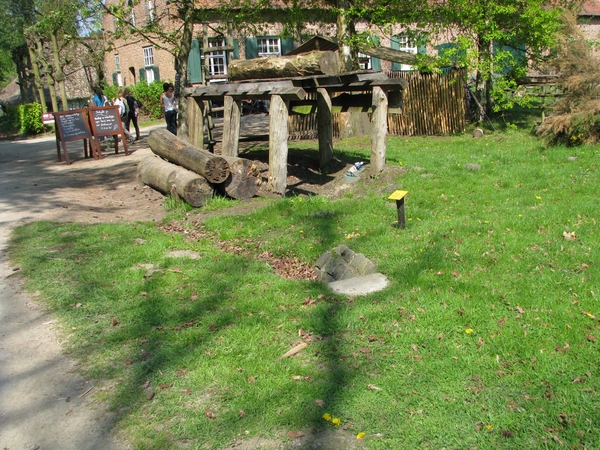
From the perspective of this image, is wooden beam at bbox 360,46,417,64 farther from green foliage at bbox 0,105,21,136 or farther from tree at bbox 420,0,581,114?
green foliage at bbox 0,105,21,136

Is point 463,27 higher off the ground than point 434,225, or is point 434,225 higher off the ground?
point 463,27

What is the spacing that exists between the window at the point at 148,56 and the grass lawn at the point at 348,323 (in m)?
23.4

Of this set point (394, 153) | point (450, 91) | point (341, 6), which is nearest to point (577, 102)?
point (394, 153)

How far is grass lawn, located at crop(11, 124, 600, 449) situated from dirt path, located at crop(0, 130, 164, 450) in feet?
0.51

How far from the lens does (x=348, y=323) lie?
489 cm

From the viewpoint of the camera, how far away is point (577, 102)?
11.9m

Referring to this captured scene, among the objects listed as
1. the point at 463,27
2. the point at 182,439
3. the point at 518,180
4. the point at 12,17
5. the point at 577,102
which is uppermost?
the point at 12,17

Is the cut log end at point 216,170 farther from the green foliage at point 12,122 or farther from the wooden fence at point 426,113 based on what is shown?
the green foliage at point 12,122

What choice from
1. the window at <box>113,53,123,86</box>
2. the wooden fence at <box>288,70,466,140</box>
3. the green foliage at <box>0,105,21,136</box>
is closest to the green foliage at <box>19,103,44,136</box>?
the green foliage at <box>0,105,21,136</box>

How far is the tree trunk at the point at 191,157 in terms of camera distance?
9.26 metres

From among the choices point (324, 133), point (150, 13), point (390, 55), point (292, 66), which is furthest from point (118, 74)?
point (292, 66)

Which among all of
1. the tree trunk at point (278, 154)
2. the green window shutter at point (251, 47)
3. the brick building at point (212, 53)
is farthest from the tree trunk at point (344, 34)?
the green window shutter at point (251, 47)

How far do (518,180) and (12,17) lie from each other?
35.8 meters

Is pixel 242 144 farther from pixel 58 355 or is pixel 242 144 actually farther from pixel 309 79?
pixel 58 355
